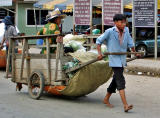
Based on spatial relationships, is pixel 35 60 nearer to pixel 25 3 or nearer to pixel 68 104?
pixel 68 104

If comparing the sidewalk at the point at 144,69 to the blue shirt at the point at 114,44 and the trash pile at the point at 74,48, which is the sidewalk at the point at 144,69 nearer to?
the trash pile at the point at 74,48

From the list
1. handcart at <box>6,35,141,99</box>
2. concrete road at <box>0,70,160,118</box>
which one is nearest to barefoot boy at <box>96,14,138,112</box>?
handcart at <box>6,35,141,99</box>

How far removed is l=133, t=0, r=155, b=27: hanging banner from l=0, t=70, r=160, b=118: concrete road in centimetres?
590

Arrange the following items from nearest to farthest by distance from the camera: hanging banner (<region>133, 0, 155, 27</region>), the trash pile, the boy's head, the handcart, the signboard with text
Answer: the boy's head, the handcart, the trash pile, hanging banner (<region>133, 0, 155, 27</region>), the signboard with text

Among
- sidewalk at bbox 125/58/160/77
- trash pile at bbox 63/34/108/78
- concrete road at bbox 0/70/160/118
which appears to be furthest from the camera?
sidewalk at bbox 125/58/160/77

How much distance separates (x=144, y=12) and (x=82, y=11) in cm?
290

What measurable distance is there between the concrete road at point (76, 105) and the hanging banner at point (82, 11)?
762 centimetres

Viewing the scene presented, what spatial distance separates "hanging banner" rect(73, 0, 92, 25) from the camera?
17.3 metres

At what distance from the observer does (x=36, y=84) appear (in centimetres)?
839

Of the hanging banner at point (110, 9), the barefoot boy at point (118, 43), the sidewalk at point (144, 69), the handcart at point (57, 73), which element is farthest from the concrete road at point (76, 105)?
the hanging banner at point (110, 9)

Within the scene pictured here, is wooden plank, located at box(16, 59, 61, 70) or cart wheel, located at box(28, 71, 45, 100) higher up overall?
wooden plank, located at box(16, 59, 61, 70)

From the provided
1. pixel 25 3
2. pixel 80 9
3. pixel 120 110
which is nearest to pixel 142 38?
pixel 80 9

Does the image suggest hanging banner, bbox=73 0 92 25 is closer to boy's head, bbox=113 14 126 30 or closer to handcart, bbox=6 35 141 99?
handcart, bbox=6 35 141 99

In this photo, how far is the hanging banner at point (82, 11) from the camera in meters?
17.3
